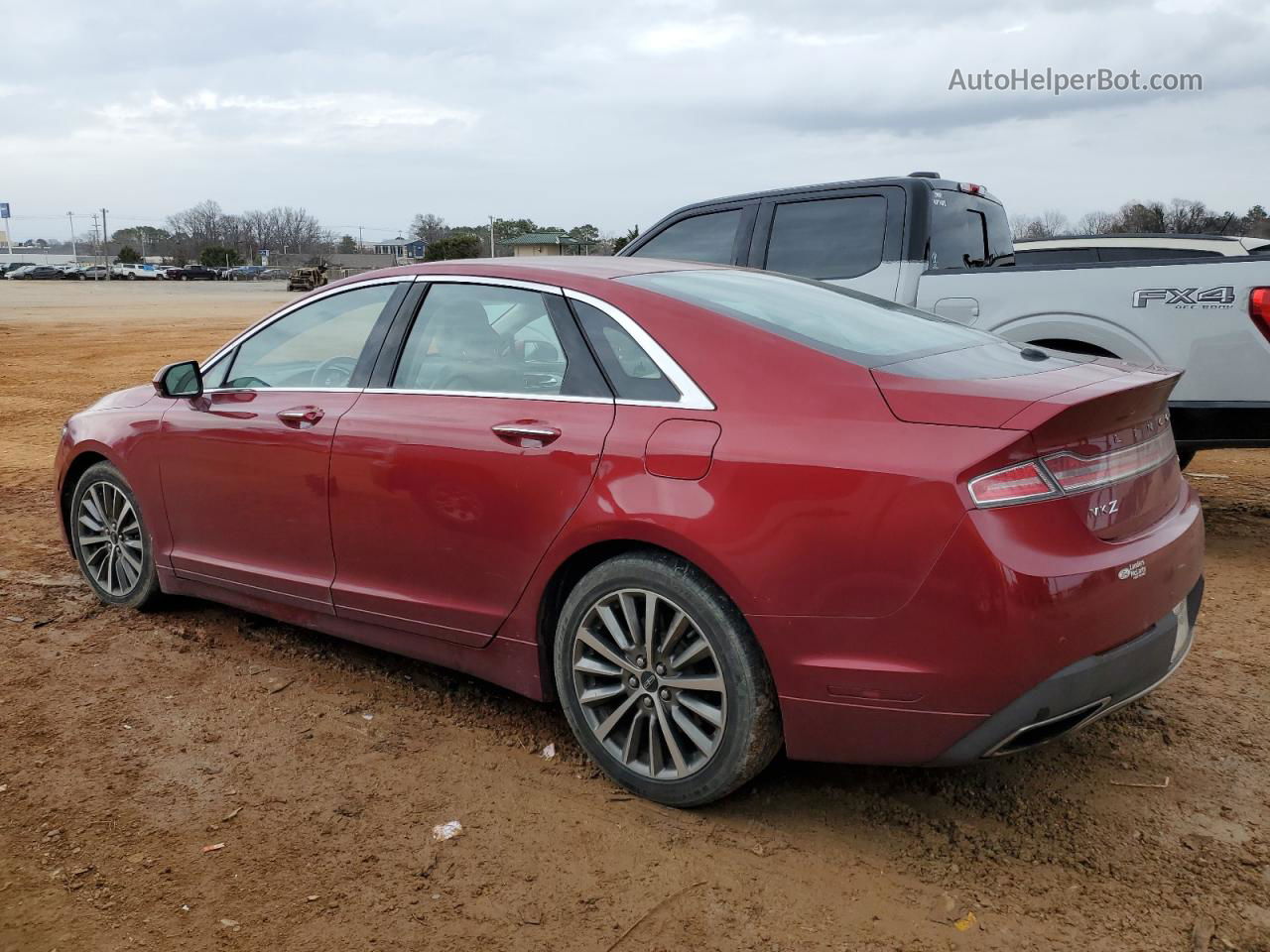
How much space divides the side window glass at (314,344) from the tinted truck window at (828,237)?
11.0 ft

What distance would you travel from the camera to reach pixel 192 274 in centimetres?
9219

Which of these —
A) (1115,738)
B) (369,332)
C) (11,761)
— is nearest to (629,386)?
(369,332)

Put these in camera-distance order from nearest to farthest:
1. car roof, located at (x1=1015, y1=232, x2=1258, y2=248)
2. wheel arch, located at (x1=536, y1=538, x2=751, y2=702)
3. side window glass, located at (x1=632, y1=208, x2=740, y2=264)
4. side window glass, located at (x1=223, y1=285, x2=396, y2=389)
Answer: wheel arch, located at (x1=536, y1=538, x2=751, y2=702), side window glass, located at (x1=223, y1=285, x2=396, y2=389), side window glass, located at (x1=632, y1=208, x2=740, y2=264), car roof, located at (x1=1015, y1=232, x2=1258, y2=248)

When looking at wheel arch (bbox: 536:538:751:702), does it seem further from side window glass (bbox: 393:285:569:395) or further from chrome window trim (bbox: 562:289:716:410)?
side window glass (bbox: 393:285:569:395)

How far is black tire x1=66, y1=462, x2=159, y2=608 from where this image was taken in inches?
190

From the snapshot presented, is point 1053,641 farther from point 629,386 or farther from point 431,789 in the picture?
point 431,789

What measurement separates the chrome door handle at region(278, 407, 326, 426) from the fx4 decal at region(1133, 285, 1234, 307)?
4130 mm

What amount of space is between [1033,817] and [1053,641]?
760mm

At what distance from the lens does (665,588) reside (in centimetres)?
300

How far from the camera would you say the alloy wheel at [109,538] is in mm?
4918

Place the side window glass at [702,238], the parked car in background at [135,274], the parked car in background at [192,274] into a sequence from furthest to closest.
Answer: the parked car in background at [192,274]
the parked car in background at [135,274]
the side window glass at [702,238]

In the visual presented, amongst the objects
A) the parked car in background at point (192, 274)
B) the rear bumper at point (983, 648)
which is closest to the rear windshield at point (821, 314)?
the rear bumper at point (983, 648)

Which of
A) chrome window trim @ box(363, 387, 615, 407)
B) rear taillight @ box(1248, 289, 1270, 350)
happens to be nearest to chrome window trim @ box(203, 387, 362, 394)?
chrome window trim @ box(363, 387, 615, 407)

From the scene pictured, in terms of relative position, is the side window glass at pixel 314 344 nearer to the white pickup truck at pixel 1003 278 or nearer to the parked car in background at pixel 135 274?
the white pickup truck at pixel 1003 278
